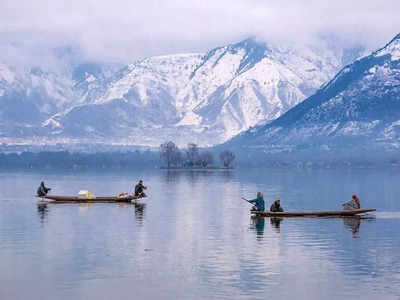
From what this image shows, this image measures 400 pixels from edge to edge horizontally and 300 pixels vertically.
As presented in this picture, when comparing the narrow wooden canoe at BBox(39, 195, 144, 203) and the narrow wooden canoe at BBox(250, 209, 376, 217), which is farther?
the narrow wooden canoe at BBox(39, 195, 144, 203)

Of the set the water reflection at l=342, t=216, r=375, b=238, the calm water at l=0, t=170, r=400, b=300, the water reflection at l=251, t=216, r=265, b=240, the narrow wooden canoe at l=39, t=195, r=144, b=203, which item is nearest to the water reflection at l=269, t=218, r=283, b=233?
the calm water at l=0, t=170, r=400, b=300

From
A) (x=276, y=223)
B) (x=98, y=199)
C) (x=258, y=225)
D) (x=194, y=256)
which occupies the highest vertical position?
(x=98, y=199)

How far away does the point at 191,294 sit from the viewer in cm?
5984

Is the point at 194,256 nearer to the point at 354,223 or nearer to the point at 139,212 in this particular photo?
the point at 354,223

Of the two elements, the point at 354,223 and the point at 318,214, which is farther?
the point at 318,214

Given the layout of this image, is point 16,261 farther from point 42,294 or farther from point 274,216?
point 274,216

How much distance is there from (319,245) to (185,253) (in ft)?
47.0

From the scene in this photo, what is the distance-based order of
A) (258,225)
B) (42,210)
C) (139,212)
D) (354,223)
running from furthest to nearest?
(42,210)
(139,212)
(354,223)
(258,225)

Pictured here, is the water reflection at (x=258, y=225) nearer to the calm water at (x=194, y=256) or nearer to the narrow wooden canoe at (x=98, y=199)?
the calm water at (x=194, y=256)

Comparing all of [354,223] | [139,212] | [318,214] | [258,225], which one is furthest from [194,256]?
[139,212]

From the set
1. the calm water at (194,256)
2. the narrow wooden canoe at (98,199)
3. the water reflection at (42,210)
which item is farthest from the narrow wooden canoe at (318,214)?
the narrow wooden canoe at (98,199)

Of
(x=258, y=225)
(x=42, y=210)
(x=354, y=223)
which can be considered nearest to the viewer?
(x=258, y=225)

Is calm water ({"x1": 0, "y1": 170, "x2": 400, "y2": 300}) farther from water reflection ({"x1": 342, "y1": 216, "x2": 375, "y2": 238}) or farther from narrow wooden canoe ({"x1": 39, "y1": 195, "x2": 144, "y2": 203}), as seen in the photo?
narrow wooden canoe ({"x1": 39, "y1": 195, "x2": 144, "y2": 203})

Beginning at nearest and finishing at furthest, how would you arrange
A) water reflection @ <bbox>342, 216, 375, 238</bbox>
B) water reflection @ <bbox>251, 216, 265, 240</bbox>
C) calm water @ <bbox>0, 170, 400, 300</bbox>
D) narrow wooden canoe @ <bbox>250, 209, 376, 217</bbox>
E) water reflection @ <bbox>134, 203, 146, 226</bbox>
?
calm water @ <bbox>0, 170, 400, 300</bbox>
water reflection @ <bbox>251, 216, 265, 240</bbox>
water reflection @ <bbox>342, 216, 375, 238</bbox>
water reflection @ <bbox>134, 203, 146, 226</bbox>
narrow wooden canoe @ <bbox>250, 209, 376, 217</bbox>
